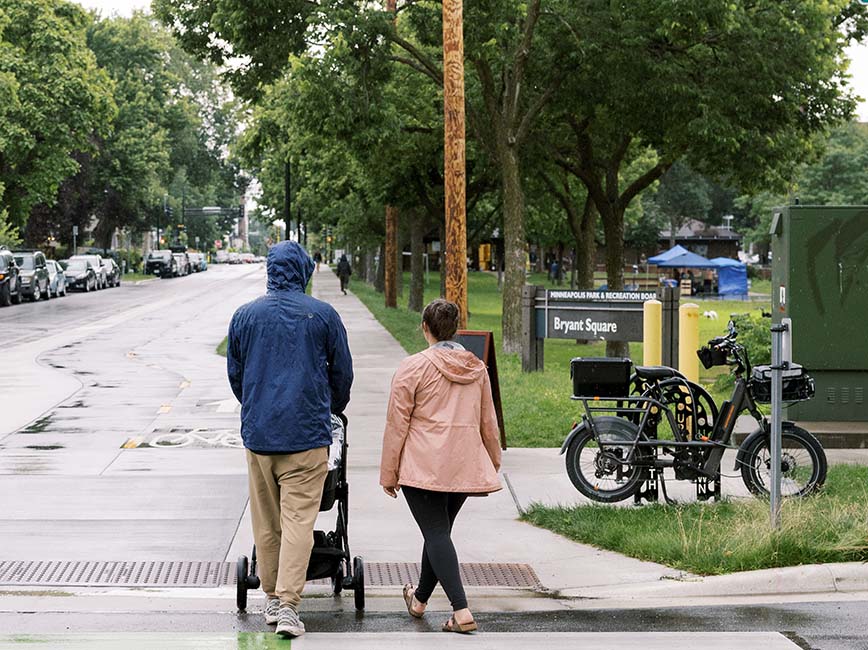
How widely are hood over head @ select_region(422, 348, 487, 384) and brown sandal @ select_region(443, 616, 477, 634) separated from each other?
1.20 meters

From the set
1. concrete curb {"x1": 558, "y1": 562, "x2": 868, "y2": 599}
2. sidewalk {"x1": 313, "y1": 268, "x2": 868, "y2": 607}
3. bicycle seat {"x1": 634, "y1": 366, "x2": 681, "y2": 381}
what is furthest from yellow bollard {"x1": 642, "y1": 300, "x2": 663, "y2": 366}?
concrete curb {"x1": 558, "y1": 562, "x2": 868, "y2": 599}

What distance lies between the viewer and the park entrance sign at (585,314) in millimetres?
17938

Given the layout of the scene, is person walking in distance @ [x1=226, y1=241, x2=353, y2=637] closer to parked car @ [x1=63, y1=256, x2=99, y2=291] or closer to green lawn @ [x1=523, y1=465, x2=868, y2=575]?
green lawn @ [x1=523, y1=465, x2=868, y2=575]

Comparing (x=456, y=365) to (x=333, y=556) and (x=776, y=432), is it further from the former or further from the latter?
(x=776, y=432)

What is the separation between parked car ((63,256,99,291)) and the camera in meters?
60.5

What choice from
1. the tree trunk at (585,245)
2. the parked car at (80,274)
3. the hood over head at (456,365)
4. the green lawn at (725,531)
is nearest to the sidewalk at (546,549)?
the green lawn at (725,531)

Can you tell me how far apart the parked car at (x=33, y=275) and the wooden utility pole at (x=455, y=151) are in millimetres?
32901

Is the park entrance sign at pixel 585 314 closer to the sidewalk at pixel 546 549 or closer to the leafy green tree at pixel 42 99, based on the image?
the sidewalk at pixel 546 549

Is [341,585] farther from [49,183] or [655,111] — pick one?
[49,183]

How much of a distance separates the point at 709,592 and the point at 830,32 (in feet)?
65.8

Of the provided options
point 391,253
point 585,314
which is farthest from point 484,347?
Result: point 391,253

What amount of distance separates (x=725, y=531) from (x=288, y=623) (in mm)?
3144

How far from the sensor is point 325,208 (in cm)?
5119

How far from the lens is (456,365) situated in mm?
6746
